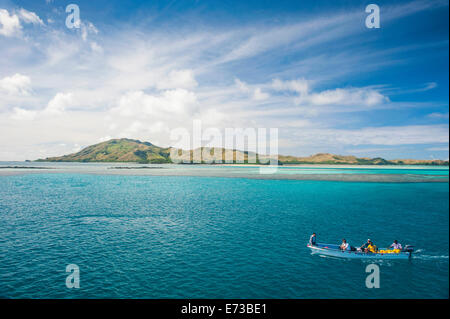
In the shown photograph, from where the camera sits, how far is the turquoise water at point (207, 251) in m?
29.1

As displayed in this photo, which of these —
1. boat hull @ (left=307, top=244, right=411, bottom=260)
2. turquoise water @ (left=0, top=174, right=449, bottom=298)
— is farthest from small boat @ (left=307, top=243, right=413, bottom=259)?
turquoise water @ (left=0, top=174, right=449, bottom=298)

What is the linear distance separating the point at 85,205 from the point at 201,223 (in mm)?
44759

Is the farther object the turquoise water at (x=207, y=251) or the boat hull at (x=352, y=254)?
the boat hull at (x=352, y=254)

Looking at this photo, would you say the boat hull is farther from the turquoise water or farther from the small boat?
the turquoise water

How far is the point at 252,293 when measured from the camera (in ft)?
92.9

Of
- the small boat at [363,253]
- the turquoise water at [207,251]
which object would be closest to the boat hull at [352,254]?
the small boat at [363,253]

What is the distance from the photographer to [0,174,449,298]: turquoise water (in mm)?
29094

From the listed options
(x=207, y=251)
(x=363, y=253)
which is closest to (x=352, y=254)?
(x=363, y=253)

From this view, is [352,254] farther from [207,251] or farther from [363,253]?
[207,251]

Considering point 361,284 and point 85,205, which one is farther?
point 85,205

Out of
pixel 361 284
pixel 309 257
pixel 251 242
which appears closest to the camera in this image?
pixel 361 284

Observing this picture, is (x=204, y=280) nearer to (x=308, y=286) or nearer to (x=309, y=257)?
(x=308, y=286)

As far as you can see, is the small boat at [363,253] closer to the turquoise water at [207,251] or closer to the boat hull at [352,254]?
the boat hull at [352,254]
